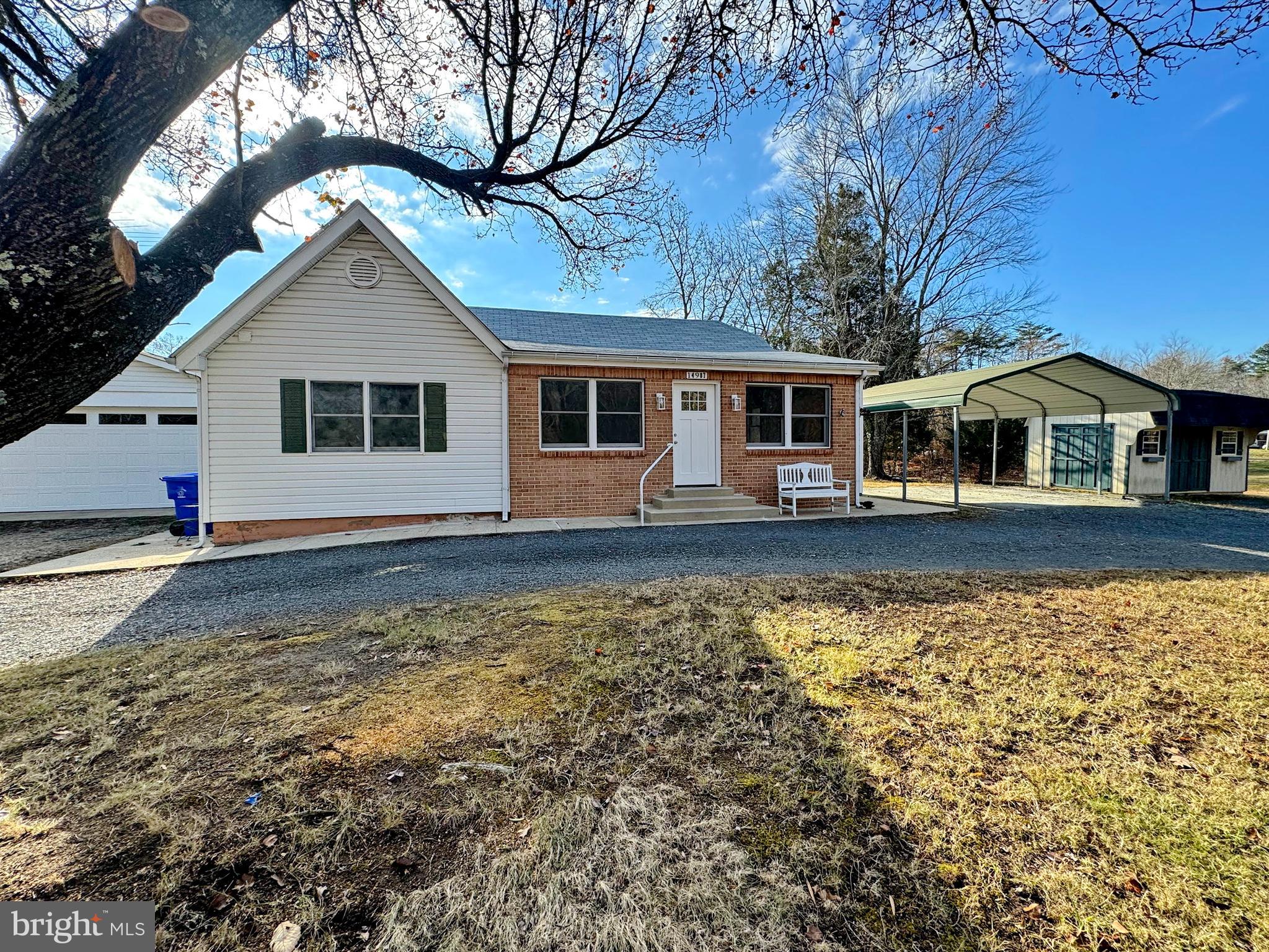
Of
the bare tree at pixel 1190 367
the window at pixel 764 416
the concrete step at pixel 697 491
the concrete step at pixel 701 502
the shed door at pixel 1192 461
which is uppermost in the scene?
the bare tree at pixel 1190 367

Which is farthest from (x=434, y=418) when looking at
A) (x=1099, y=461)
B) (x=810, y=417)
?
(x=1099, y=461)

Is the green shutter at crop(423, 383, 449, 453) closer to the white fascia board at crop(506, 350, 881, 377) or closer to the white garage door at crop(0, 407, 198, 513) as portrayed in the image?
the white fascia board at crop(506, 350, 881, 377)

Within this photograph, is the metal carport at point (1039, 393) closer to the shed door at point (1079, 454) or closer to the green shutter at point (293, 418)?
the shed door at point (1079, 454)

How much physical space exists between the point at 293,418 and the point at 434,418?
2.30 meters

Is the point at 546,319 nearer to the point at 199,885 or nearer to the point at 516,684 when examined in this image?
the point at 516,684

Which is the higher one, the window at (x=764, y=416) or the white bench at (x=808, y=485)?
the window at (x=764, y=416)

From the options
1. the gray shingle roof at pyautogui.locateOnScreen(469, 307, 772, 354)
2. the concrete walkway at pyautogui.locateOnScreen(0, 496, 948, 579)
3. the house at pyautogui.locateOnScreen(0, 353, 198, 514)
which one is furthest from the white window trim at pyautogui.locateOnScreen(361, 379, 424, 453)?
the house at pyautogui.locateOnScreen(0, 353, 198, 514)

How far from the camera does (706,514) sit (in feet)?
32.7

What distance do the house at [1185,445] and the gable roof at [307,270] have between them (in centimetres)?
1785

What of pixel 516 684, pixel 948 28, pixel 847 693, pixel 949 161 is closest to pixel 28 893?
pixel 516 684

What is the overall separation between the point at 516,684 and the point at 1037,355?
28151 millimetres

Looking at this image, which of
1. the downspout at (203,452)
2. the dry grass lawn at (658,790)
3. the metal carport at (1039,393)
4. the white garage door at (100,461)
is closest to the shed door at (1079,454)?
the metal carport at (1039,393)

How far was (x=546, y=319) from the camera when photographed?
13.1m

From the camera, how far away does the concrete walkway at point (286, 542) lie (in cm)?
688
